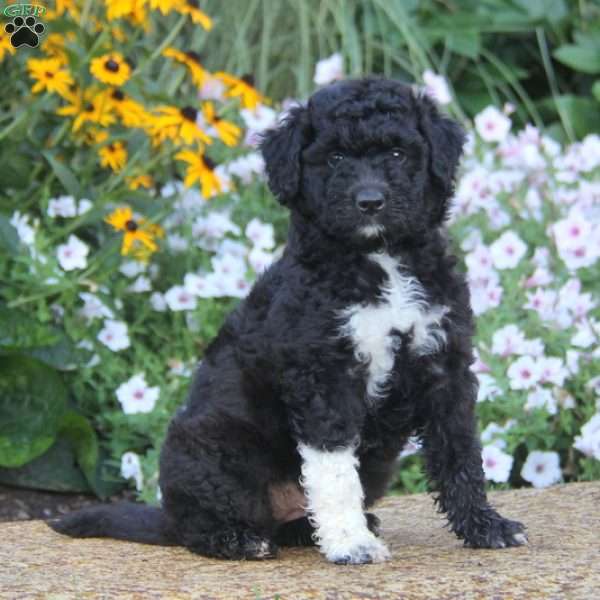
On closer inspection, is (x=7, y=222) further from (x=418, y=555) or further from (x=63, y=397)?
(x=418, y=555)

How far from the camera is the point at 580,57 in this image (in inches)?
358

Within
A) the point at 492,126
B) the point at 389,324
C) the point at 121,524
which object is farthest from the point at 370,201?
the point at 492,126

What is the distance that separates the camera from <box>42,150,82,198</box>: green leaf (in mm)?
5992

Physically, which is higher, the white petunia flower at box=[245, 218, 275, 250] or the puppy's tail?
the white petunia flower at box=[245, 218, 275, 250]

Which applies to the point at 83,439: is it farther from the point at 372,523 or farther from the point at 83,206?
the point at 372,523

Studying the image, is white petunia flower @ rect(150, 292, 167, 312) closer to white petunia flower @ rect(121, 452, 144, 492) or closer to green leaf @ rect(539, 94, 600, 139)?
white petunia flower @ rect(121, 452, 144, 492)

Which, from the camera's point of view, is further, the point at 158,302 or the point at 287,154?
the point at 158,302

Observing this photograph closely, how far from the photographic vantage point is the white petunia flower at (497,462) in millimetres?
5504

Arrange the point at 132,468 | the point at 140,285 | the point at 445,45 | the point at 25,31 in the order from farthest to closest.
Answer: the point at 445,45
the point at 140,285
the point at 25,31
the point at 132,468

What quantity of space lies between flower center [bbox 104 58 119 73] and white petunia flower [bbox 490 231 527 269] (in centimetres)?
219

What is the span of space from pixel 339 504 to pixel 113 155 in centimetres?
300

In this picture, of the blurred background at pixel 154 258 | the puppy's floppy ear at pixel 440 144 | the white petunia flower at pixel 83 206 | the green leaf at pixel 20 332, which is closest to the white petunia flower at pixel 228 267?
the blurred background at pixel 154 258

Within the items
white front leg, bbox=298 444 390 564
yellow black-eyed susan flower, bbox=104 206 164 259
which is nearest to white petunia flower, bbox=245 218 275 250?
yellow black-eyed susan flower, bbox=104 206 164 259

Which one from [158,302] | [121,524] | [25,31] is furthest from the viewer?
[158,302]
